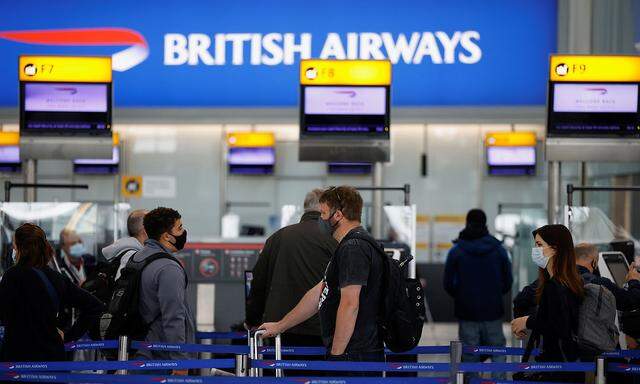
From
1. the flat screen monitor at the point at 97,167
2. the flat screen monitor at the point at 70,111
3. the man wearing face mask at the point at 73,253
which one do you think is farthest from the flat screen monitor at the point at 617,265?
the flat screen monitor at the point at 97,167

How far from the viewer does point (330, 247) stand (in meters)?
6.21

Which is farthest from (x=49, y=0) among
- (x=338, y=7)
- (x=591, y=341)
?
(x=591, y=341)

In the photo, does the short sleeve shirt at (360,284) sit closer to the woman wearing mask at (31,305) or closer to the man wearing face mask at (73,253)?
the woman wearing mask at (31,305)

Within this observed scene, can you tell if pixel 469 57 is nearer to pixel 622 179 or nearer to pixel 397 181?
pixel 397 181

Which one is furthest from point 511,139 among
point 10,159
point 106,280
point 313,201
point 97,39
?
point 106,280

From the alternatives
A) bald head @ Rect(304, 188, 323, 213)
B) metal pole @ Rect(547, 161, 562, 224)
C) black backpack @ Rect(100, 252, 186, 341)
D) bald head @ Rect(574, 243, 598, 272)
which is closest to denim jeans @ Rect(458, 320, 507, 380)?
metal pole @ Rect(547, 161, 562, 224)

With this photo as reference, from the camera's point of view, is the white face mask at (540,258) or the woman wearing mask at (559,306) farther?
the white face mask at (540,258)

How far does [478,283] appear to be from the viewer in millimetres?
8805

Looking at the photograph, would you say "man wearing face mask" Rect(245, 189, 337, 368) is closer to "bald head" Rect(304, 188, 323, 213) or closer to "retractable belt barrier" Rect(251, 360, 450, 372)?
"bald head" Rect(304, 188, 323, 213)

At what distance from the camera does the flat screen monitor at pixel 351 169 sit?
1556 centimetres

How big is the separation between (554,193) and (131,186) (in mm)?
8414

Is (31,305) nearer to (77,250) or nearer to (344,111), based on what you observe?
(77,250)

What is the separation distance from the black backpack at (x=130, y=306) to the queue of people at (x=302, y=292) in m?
0.01

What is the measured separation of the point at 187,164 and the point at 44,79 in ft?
21.5
